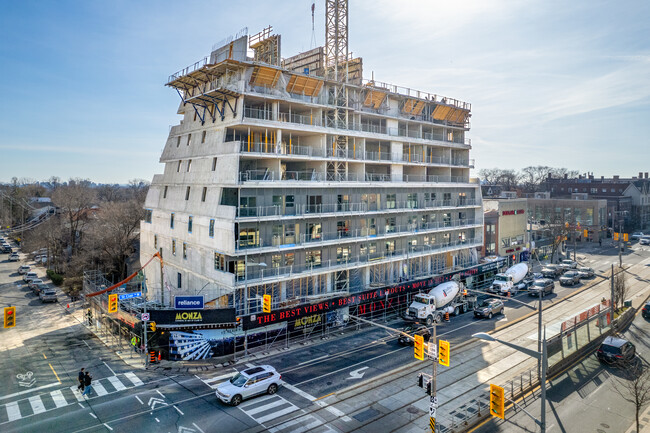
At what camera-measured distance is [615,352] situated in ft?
94.0

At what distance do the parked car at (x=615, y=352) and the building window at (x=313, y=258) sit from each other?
23.3m

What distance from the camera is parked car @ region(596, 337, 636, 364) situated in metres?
28.5

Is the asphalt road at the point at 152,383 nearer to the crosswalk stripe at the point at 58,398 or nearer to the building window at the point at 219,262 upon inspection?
the crosswalk stripe at the point at 58,398

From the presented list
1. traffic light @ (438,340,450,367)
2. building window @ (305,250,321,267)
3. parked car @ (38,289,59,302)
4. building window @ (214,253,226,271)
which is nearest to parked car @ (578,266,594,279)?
building window @ (305,250,321,267)

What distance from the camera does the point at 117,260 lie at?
56.5 meters

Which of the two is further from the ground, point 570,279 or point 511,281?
point 511,281

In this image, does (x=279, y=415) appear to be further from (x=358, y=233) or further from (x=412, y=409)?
(x=358, y=233)

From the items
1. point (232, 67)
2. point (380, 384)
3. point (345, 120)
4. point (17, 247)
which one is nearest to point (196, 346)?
point (380, 384)

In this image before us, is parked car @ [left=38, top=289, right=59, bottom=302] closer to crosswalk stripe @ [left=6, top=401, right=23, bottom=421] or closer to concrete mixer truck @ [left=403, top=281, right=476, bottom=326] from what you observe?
crosswalk stripe @ [left=6, top=401, right=23, bottom=421]

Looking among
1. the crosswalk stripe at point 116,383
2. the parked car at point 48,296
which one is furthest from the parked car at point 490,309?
the parked car at point 48,296

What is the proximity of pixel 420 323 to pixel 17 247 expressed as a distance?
328ft

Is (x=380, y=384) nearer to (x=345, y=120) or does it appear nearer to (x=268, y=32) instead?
(x=345, y=120)

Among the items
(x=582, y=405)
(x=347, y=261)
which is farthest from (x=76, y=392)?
A: (x=582, y=405)

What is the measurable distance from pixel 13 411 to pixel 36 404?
3.68ft
